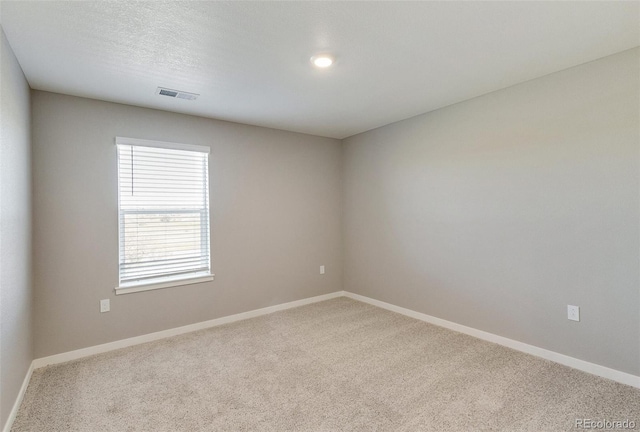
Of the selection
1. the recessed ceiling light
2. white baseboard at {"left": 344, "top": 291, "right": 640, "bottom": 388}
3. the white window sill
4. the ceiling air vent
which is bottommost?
white baseboard at {"left": 344, "top": 291, "right": 640, "bottom": 388}

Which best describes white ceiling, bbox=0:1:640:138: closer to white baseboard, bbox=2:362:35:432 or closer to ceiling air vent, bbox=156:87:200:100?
ceiling air vent, bbox=156:87:200:100

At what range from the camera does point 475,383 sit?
2.38m

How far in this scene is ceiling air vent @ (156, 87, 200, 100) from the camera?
2891mm

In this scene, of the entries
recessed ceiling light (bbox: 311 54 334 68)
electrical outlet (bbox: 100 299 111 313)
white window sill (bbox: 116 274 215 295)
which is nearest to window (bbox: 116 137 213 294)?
white window sill (bbox: 116 274 215 295)

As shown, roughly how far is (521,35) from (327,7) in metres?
1.27

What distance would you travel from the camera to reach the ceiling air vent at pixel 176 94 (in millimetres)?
2891

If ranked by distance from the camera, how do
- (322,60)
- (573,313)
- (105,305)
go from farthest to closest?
(105,305)
(573,313)
(322,60)

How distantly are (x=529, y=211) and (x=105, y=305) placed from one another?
12.9 feet

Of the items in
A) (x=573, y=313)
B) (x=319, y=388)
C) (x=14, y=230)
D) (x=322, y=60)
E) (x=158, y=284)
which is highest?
(x=322, y=60)

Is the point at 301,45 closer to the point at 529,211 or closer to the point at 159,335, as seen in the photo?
the point at 529,211

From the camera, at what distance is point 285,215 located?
4371mm

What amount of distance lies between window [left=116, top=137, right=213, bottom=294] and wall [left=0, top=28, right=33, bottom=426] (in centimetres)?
73

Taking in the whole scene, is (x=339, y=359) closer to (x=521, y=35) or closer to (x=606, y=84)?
(x=521, y=35)

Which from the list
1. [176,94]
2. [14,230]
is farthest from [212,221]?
[14,230]
